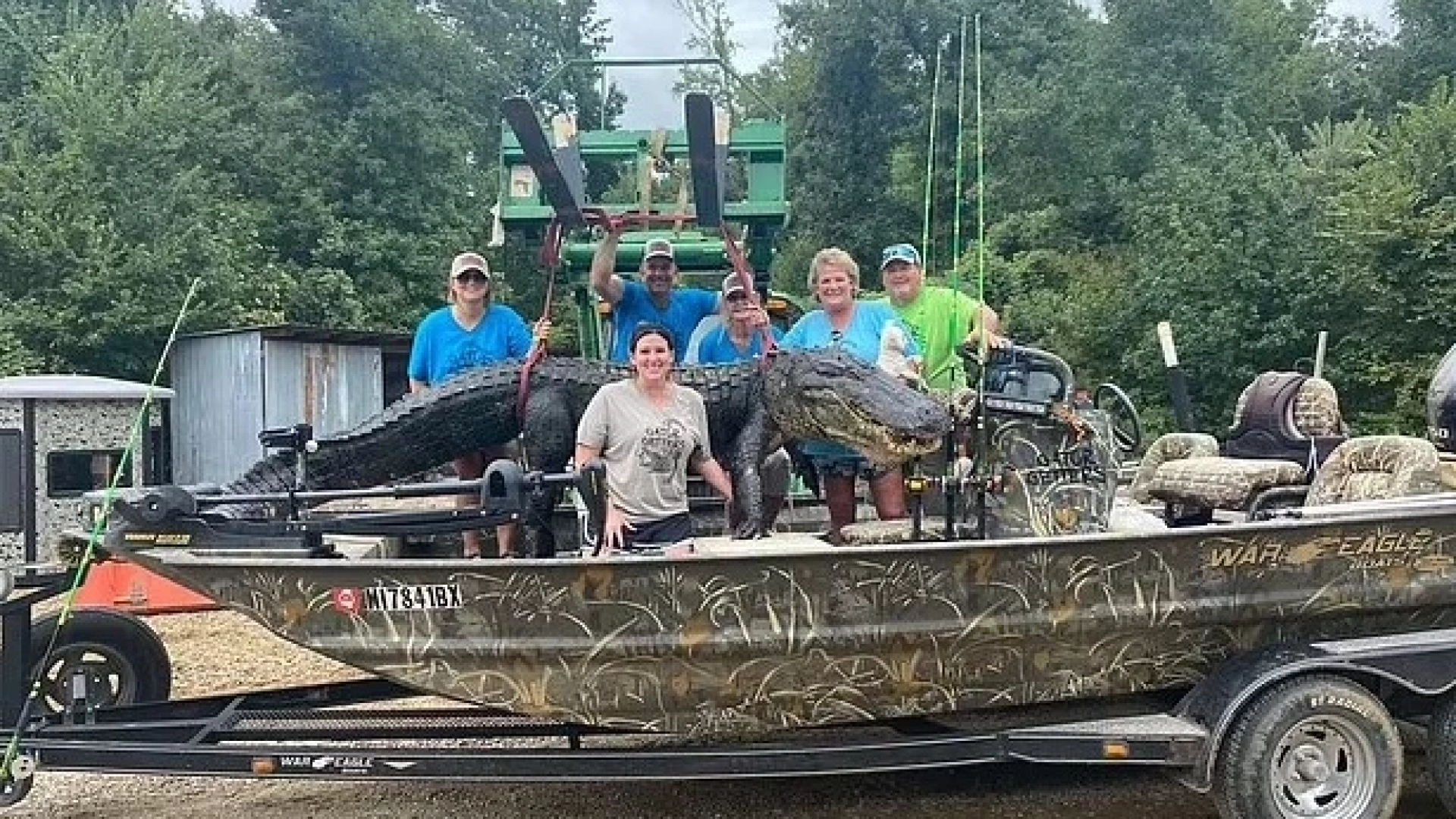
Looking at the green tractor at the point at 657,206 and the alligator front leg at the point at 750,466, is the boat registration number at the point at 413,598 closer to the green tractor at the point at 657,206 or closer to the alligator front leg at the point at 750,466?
the alligator front leg at the point at 750,466

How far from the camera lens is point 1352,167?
19.1 metres

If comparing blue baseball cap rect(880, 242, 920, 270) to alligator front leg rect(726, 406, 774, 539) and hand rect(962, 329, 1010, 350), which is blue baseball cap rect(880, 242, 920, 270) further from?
alligator front leg rect(726, 406, 774, 539)

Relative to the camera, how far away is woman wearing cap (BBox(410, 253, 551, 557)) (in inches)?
199

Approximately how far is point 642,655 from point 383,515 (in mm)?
1018

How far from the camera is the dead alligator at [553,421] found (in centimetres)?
448

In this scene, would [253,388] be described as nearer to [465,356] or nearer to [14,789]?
[465,356]

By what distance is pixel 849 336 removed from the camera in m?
4.88

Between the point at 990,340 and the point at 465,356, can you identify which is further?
the point at 465,356

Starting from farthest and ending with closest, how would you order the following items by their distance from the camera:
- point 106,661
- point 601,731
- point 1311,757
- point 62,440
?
point 62,440
point 106,661
point 601,731
point 1311,757

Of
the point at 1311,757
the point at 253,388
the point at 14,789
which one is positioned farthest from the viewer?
the point at 253,388

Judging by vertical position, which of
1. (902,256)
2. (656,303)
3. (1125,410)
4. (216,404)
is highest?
(902,256)

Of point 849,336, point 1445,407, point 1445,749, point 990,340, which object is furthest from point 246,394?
point 1445,749

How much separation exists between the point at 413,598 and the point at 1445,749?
3.26 metres

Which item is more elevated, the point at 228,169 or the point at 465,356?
the point at 228,169
